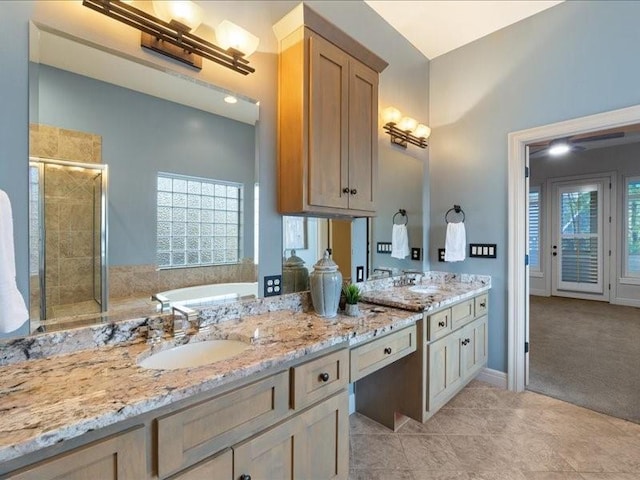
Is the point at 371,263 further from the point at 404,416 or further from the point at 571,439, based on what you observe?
the point at 571,439

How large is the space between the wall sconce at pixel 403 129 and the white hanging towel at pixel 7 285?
7.73ft

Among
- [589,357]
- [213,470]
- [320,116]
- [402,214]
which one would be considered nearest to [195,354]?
[213,470]

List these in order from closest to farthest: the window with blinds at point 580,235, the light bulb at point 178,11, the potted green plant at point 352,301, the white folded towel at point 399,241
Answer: the light bulb at point 178,11
the potted green plant at point 352,301
the white folded towel at point 399,241
the window with blinds at point 580,235

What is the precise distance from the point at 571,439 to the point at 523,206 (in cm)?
169

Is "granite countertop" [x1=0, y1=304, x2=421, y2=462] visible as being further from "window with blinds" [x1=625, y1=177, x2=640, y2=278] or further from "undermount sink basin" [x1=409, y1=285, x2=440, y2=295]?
"window with blinds" [x1=625, y1=177, x2=640, y2=278]

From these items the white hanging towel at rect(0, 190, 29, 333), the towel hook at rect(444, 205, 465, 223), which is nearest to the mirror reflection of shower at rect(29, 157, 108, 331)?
the white hanging towel at rect(0, 190, 29, 333)

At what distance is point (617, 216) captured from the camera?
5488 mm

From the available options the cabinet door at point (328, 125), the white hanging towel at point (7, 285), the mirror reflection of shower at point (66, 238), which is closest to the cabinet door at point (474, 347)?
the cabinet door at point (328, 125)

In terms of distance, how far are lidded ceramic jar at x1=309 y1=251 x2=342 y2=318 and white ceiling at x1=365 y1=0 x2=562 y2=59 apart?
2122mm

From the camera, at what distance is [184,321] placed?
1.38 metres

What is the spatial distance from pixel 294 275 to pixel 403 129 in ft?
5.48

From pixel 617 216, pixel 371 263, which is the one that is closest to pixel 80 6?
pixel 371 263

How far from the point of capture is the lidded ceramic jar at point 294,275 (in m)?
1.90

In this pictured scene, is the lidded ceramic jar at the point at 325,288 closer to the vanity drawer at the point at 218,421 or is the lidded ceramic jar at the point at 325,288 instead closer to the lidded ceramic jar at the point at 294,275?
the lidded ceramic jar at the point at 294,275
